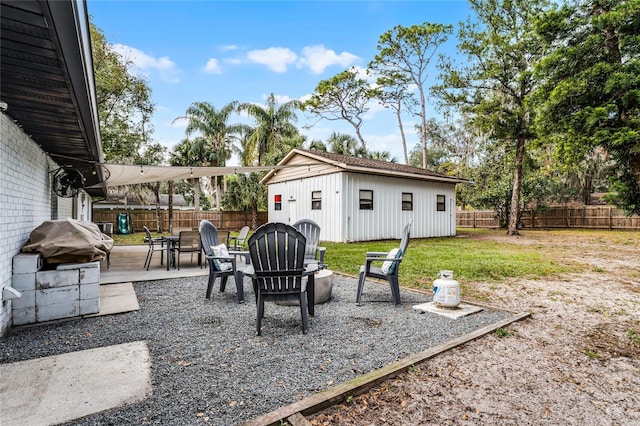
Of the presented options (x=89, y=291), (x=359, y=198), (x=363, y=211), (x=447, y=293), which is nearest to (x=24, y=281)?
(x=89, y=291)

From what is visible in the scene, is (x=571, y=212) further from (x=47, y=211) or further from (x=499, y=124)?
(x=47, y=211)

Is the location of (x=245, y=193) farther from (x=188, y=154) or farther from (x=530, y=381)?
(x=530, y=381)

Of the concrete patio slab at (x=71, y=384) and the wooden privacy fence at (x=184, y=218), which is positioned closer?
the concrete patio slab at (x=71, y=384)

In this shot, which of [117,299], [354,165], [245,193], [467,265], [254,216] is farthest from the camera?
[254,216]

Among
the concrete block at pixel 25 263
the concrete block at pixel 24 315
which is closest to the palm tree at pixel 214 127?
the concrete block at pixel 25 263

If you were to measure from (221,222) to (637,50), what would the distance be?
18212 millimetres

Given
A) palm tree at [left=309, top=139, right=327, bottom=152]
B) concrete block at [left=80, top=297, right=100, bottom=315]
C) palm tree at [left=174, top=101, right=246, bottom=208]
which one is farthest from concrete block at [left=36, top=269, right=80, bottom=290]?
palm tree at [left=309, top=139, right=327, bottom=152]

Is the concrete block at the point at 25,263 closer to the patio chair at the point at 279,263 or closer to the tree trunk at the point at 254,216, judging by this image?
the patio chair at the point at 279,263

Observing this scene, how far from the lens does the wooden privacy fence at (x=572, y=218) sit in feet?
60.2

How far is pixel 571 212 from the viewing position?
65.5 feet

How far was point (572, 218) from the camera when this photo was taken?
1995 cm

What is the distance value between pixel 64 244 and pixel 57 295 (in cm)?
54

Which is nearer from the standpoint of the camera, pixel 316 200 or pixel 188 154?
pixel 316 200

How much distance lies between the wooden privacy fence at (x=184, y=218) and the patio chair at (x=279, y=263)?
51.1 ft
